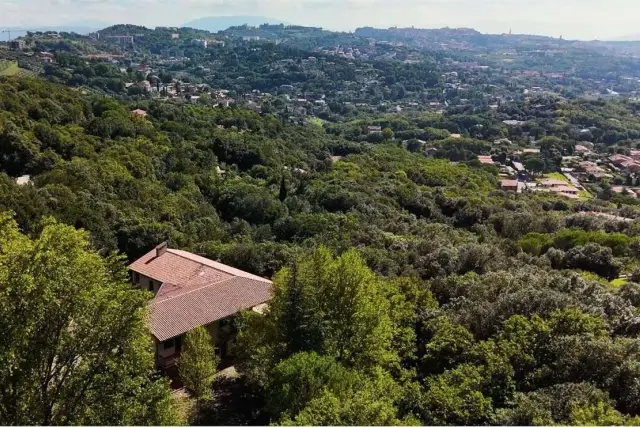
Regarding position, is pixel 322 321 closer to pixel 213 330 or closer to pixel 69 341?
pixel 213 330

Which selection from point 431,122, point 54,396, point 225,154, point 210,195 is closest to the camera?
point 54,396

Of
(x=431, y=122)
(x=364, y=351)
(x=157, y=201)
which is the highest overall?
(x=364, y=351)

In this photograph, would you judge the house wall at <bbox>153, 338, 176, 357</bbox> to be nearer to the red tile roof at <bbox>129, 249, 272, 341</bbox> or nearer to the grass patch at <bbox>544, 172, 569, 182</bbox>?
the red tile roof at <bbox>129, 249, 272, 341</bbox>

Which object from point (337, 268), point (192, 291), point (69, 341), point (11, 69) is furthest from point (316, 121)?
point (69, 341)

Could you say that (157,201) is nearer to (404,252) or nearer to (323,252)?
(404,252)

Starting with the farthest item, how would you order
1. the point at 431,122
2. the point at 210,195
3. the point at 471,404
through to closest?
the point at 431,122 → the point at 210,195 → the point at 471,404

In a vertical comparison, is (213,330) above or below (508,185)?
above

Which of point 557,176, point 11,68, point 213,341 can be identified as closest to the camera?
point 213,341

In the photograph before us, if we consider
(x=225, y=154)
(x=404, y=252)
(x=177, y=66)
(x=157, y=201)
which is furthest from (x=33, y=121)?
(x=177, y=66)
